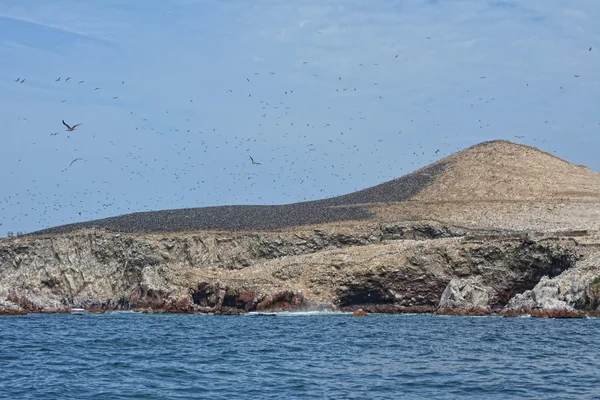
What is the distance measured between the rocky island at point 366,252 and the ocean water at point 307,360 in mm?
15974

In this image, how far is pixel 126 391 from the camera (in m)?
28.5

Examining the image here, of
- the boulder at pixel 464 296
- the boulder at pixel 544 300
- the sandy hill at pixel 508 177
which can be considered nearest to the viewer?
the boulder at pixel 544 300

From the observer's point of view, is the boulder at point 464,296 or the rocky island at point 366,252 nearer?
the boulder at point 464,296

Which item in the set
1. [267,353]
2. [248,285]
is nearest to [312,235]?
[248,285]

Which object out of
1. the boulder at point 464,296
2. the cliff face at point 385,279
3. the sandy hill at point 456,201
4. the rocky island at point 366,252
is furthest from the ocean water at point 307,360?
the sandy hill at point 456,201

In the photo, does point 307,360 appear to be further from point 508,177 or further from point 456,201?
point 508,177

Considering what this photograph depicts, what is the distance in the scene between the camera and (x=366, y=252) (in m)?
75.7

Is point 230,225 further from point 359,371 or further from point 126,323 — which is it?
point 359,371

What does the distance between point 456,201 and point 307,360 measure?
2665 inches

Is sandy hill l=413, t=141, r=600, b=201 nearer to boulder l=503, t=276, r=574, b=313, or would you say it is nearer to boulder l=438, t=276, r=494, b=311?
boulder l=438, t=276, r=494, b=311

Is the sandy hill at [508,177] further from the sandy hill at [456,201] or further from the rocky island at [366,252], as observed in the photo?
the rocky island at [366,252]

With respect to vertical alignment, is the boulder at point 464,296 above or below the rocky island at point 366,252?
below

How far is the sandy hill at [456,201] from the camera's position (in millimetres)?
93062

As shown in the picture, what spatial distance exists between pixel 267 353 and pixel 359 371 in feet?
22.8
